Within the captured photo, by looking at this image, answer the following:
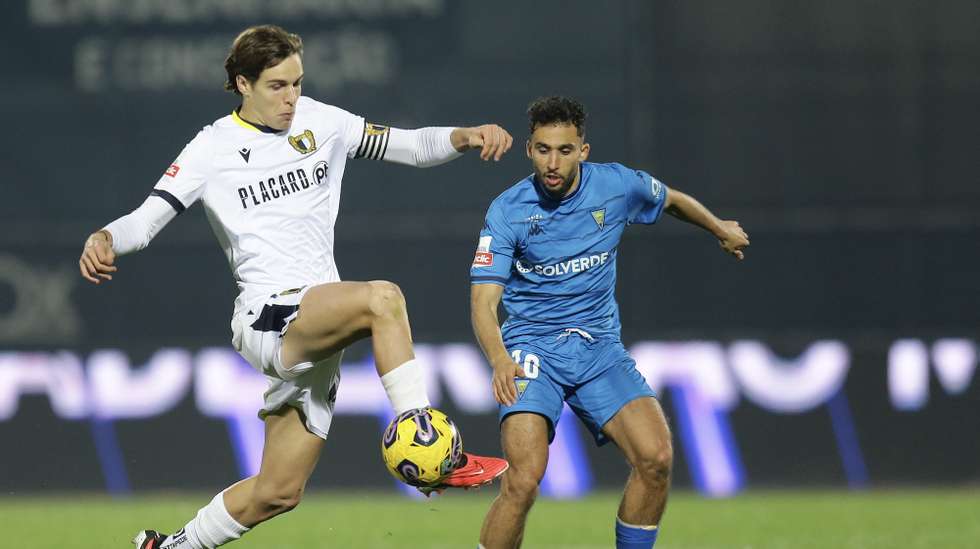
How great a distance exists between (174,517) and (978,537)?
5.03 metres

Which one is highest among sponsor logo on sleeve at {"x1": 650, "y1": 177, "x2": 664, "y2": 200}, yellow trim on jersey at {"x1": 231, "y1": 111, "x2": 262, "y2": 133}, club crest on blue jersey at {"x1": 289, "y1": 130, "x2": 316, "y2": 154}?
yellow trim on jersey at {"x1": 231, "y1": 111, "x2": 262, "y2": 133}

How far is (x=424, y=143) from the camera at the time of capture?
239 inches

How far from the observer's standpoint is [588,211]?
6414 mm

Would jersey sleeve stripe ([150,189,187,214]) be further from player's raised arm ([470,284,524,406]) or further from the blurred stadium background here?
the blurred stadium background

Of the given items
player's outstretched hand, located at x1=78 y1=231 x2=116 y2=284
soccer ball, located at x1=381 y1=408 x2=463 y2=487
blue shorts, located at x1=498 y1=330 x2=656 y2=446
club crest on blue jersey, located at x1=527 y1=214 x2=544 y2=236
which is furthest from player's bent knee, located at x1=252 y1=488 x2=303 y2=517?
club crest on blue jersey, located at x1=527 y1=214 x2=544 y2=236

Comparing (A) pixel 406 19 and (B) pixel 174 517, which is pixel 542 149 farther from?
(A) pixel 406 19

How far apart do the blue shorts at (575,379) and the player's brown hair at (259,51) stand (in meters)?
1.54

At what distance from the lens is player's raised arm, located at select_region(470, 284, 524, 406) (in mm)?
5832

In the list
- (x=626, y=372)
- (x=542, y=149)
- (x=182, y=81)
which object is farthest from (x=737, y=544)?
(x=182, y=81)

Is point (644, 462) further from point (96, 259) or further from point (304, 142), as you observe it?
point (96, 259)

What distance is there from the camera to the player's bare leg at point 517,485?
19.6 feet

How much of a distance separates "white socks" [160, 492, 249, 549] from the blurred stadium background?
514 cm

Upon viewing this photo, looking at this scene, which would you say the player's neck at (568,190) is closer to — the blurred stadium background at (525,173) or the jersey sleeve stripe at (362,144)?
the jersey sleeve stripe at (362,144)

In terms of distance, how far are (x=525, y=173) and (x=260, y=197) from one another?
19.3 ft
